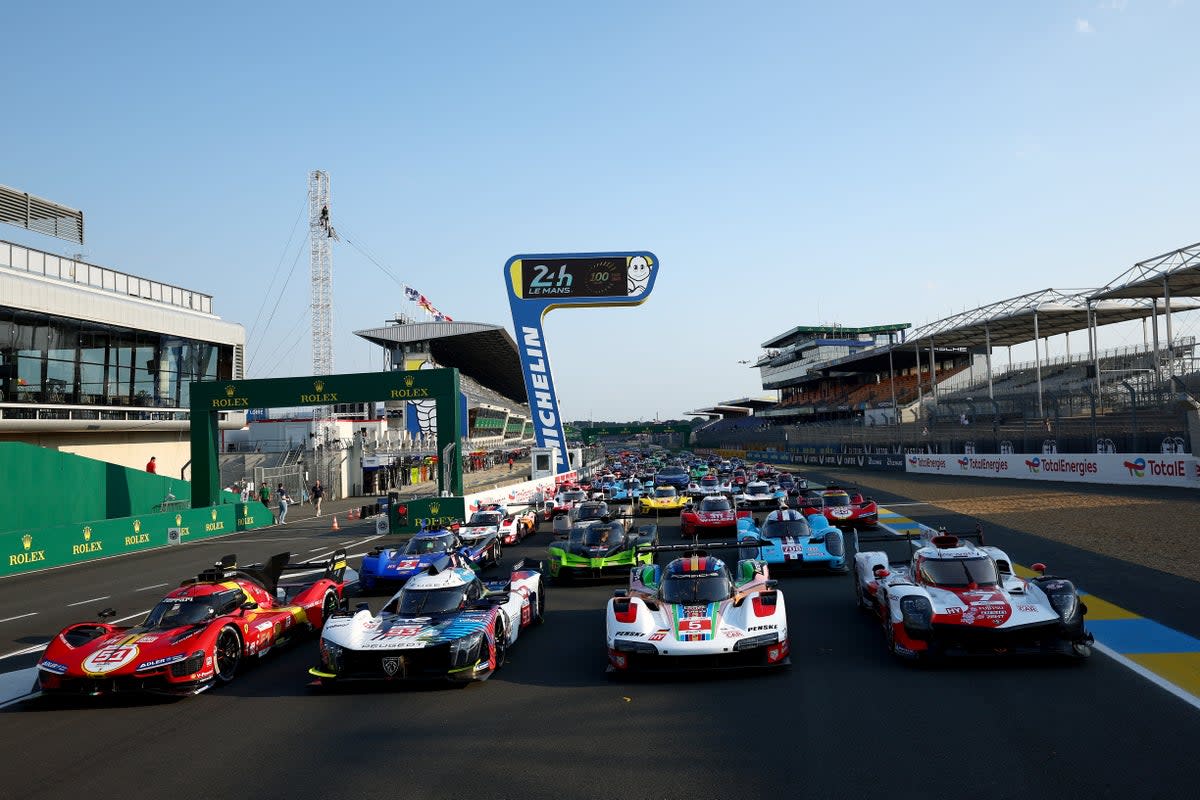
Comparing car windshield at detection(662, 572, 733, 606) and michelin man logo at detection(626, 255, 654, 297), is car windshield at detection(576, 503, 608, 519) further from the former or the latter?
michelin man logo at detection(626, 255, 654, 297)

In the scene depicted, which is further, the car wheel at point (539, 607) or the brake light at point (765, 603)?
the car wheel at point (539, 607)

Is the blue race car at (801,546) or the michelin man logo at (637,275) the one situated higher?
the michelin man logo at (637,275)

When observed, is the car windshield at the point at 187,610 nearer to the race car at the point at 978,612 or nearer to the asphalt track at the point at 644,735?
the asphalt track at the point at 644,735

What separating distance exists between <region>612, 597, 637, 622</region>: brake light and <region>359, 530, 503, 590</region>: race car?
238 inches

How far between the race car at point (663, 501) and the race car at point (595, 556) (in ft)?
39.1

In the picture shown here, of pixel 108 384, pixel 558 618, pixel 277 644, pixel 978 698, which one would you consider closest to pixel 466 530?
pixel 558 618

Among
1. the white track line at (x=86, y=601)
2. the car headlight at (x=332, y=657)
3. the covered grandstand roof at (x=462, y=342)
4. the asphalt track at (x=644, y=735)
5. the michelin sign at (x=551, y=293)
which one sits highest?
the covered grandstand roof at (x=462, y=342)

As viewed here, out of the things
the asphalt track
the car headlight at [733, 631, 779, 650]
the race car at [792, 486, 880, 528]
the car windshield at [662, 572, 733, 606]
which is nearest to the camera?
the asphalt track

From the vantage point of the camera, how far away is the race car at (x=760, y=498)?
27.4m

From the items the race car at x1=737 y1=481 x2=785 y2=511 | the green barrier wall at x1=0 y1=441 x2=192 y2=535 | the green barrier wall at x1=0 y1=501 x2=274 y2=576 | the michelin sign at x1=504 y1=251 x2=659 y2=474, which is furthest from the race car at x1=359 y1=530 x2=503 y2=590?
the michelin sign at x1=504 y1=251 x2=659 y2=474

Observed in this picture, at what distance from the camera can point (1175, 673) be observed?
860cm

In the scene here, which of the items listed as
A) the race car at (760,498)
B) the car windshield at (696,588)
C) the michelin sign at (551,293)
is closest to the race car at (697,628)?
the car windshield at (696,588)

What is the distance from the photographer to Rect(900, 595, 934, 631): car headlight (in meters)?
9.27

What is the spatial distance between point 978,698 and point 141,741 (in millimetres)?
7827
